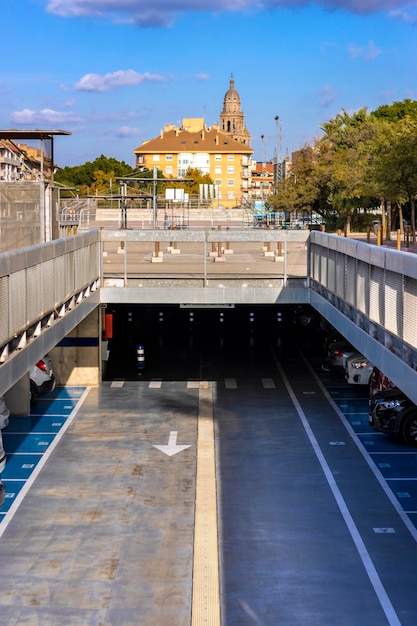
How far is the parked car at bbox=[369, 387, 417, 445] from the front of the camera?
78.9 feet

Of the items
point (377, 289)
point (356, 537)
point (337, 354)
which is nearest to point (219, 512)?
point (356, 537)

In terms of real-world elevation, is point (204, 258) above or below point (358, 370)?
above

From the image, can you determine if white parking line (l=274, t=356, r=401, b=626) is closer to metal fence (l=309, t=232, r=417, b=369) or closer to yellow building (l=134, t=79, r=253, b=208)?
metal fence (l=309, t=232, r=417, b=369)

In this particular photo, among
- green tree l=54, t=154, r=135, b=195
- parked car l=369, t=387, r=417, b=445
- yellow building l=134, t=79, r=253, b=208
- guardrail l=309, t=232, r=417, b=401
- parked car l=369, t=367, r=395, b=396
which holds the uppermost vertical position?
yellow building l=134, t=79, r=253, b=208

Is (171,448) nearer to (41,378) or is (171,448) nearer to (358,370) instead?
(41,378)

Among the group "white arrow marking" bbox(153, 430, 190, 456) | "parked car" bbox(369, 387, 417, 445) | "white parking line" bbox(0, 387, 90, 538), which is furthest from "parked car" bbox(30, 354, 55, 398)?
"parked car" bbox(369, 387, 417, 445)

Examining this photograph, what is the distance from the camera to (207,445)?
2405 cm

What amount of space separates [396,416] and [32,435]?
30.2ft

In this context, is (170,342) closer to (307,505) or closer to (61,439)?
(61,439)

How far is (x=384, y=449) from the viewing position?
2367 centimetres

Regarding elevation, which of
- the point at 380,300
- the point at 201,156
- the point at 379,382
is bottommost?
the point at 379,382

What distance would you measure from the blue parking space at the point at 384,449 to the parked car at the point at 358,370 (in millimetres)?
420

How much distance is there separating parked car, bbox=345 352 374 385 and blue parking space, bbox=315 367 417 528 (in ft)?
1.38

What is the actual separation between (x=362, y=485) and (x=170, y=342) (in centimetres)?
2190
